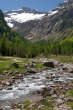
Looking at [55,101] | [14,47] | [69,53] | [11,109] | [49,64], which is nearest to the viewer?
[11,109]

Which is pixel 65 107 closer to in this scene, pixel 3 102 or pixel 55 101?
pixel 55 101

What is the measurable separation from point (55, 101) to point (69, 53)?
137073 mm

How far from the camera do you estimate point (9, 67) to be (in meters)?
54.4

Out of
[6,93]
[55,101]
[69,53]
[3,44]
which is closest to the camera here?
[55,101]

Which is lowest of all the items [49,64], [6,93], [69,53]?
[69,53]

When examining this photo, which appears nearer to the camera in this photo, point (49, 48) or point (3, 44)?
point (3, 44)

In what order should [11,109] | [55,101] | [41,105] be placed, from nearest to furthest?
[11,109]
[41,105]
[55,101]

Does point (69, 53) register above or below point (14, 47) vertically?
below

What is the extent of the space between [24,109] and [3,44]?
292 feet

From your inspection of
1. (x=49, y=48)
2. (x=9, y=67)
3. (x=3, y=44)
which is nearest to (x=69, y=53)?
(x=49, y=48)

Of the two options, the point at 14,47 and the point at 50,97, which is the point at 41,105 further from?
the point at 14,47

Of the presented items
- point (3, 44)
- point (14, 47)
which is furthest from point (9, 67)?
point (14, 47)

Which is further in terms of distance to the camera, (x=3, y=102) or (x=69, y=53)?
(x=69, y=53)

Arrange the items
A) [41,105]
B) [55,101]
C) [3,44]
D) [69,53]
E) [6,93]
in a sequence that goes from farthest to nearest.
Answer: [69,53] < [3,44] < [6,93] < [55,101] < [41,105]
